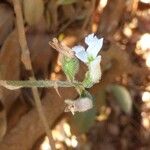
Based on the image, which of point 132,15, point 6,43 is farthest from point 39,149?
point 132,15

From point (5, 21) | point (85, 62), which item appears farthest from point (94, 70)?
point (5, 21)

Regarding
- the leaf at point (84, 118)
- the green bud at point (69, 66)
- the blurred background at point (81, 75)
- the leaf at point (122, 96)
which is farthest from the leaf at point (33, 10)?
the green bud at point (69, 66)

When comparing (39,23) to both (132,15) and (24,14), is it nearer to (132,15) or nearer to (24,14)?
(24,14)

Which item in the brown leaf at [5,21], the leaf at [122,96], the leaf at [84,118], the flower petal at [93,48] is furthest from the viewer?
the leaf at [122,96]

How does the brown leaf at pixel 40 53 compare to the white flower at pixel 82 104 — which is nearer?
the white flower at pixel 82 104

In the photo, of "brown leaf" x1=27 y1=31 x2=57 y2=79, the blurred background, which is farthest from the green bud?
"brown leaf" x1=27 y1=31 x2=57 y2=79

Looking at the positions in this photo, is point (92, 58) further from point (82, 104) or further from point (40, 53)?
point (40, 53)

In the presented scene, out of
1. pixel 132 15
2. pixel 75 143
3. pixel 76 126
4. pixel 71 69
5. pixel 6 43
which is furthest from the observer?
pixel 132 15

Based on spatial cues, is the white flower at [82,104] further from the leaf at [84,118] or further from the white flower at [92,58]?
the leaf at [84,118]
